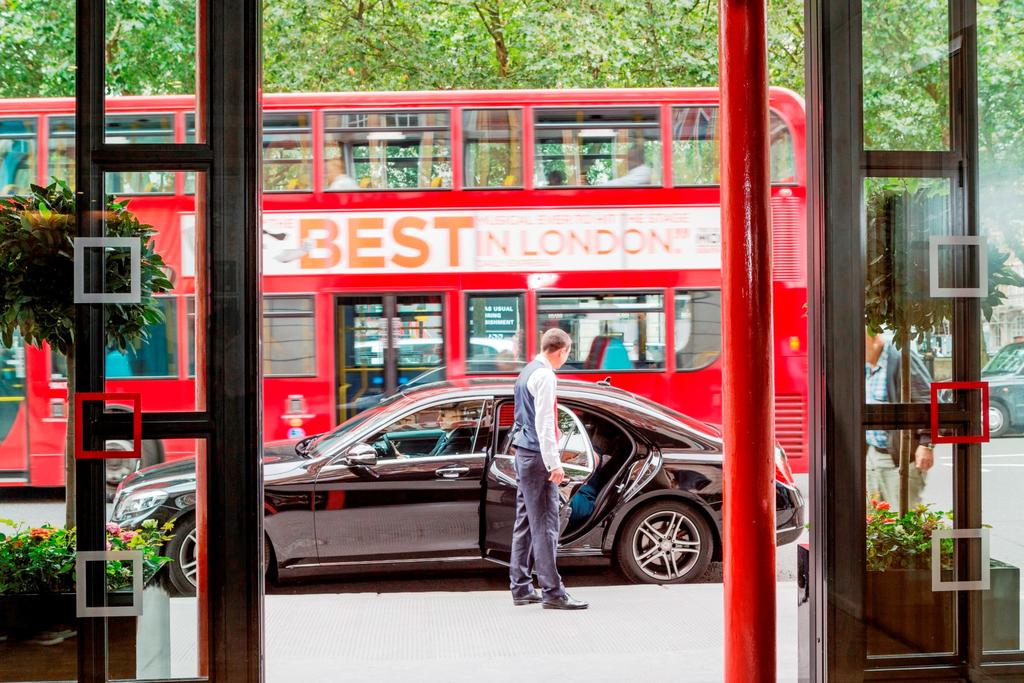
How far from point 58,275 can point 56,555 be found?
90 centimetres

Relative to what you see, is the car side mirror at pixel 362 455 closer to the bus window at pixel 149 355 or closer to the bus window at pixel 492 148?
the bus window at pixel 149 355

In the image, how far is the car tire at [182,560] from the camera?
2748mm

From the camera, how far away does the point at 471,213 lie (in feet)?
25.3

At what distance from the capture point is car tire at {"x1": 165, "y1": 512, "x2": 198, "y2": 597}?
2748mm

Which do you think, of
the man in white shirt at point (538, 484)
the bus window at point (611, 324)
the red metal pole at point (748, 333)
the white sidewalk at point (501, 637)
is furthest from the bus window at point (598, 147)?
the red metal pole at point (748, 333)

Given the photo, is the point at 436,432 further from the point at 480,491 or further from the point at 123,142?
the point at 123,142

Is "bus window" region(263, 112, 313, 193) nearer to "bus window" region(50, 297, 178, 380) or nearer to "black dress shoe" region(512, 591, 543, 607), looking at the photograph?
"black dress shoe" region(512, 591, 543, 607)

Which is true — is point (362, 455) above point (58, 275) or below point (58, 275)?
below

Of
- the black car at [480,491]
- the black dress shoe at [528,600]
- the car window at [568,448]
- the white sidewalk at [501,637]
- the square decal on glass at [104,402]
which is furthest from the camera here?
the car window at [568,448]

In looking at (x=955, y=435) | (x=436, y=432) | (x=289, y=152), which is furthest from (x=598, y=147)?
(x=955, y=435)

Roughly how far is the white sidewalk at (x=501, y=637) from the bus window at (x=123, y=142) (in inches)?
95.7

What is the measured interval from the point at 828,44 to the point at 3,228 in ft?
9.08

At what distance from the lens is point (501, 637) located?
476 cm

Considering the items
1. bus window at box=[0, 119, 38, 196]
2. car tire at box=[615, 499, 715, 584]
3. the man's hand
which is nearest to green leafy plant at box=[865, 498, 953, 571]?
the man's hand
